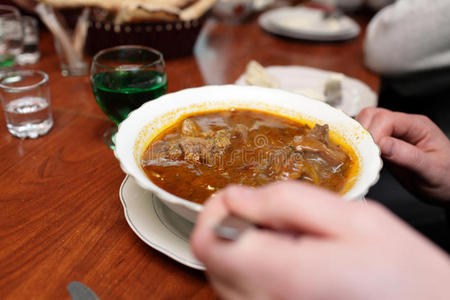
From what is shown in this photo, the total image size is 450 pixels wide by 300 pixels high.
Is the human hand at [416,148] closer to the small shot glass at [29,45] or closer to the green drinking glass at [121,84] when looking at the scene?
the green drinking glass at [121,84]

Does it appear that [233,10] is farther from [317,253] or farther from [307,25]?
[317,253]

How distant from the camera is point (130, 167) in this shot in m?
1.03

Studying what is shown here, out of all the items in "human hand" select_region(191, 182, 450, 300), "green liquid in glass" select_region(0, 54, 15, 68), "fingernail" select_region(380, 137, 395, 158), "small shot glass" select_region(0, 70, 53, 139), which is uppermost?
"human hand" select_region(191, 182, 450, 300)

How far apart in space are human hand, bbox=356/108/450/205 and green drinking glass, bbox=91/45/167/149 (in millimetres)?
858

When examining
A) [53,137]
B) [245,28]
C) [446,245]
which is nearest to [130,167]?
[53,137]

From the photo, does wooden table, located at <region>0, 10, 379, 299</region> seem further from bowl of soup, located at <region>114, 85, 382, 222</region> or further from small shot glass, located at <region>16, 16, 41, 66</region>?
small shot glass, located at <region>16, 16, 41, 66</region>

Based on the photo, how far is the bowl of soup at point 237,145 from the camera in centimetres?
115

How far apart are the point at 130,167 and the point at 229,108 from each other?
642 mm

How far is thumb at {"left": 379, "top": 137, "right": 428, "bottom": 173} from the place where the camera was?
4.62 feet

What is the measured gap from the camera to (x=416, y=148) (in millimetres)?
1470

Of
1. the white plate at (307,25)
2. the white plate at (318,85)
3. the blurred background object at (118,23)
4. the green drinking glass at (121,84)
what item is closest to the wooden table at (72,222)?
the green drinking glass at (121,84)

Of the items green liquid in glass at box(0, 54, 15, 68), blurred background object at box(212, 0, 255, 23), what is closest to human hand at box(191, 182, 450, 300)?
green liquid in glass at box(0, 54, 15, 68)

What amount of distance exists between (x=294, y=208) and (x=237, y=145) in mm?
683

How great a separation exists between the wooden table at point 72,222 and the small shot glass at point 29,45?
40 cm
